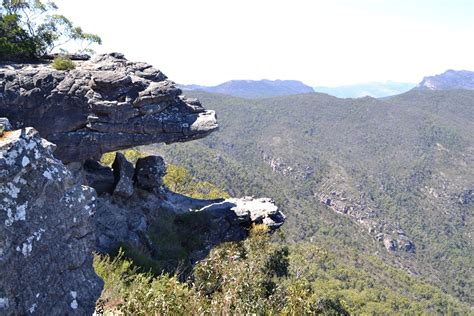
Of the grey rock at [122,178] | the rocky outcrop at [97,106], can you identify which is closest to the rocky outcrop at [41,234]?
the rocky outcrop at [97,106]

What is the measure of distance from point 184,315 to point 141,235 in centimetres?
1319

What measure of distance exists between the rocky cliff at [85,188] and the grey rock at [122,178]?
51 mm

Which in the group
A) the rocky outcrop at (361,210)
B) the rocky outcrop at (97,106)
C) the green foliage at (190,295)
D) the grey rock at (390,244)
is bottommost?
the grey rock at (390,244)

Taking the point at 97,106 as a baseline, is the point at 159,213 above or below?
below

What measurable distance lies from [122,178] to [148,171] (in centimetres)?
210

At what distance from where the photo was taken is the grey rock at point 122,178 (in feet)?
66.1

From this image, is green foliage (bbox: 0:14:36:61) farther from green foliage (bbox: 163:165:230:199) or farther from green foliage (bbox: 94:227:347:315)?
green foliage (bbox: 163:165:230:199)

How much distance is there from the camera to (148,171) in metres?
22.2

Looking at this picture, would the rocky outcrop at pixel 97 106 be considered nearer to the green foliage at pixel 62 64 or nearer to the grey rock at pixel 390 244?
the green foliage at pixel 62 64

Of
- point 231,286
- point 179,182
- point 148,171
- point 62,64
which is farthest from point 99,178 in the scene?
point 179,182

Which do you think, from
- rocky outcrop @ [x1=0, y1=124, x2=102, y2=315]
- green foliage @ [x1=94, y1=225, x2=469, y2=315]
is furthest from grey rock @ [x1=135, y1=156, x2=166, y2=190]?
rocky outcrop @ [x1=0, y1=124, x2=102, y2=315]

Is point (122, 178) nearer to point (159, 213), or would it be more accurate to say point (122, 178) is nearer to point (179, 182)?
point (159, 213)

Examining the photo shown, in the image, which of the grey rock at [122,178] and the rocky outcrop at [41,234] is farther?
the grey rock at [122,178]

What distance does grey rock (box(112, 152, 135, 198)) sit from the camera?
2016cm
